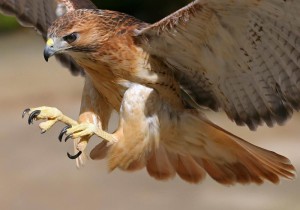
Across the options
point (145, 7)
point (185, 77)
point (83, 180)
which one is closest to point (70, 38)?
point (185, 77)

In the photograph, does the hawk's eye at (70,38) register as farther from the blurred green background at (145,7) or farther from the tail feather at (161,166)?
the blurred green background at (145,7)

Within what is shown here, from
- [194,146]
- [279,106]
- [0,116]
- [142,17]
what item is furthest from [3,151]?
[279,106]

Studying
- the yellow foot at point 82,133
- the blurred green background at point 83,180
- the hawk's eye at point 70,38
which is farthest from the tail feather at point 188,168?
the blurred green background at point 83,180

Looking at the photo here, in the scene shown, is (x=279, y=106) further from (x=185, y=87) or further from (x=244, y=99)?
(x=185, y=87)

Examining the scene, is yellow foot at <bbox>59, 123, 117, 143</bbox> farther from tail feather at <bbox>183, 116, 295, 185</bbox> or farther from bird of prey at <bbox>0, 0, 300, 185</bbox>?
tail feather at <bbox>183, 116, 295, 185</bbox>

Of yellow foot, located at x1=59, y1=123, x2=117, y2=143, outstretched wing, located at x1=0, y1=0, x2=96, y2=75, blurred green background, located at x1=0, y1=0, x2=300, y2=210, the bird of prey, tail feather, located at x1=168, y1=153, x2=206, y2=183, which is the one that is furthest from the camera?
blurred green background, located at x1=0, y1=0, x2=300, y2=210

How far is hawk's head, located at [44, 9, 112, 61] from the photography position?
579 centimetres

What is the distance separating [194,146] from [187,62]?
794mm

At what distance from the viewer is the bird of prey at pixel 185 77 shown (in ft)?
18.5

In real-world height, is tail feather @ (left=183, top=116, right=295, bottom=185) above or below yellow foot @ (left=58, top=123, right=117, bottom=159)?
below

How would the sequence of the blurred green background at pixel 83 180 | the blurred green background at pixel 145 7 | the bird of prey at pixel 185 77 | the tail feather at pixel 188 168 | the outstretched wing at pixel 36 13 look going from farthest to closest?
the blurred green background at pixel 145 7, the blurred green background at pixel 83 180, the outstretched wing at pixel 36 13, the tail feather at pixel 188 168, the bird of prey at pixel 185 77

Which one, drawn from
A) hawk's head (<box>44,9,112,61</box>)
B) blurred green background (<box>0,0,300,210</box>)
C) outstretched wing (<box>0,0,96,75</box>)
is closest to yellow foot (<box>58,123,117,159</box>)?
hawk's head (<box>44,9,112,61</box>)

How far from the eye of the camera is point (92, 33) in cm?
591

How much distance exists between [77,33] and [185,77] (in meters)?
0.74
